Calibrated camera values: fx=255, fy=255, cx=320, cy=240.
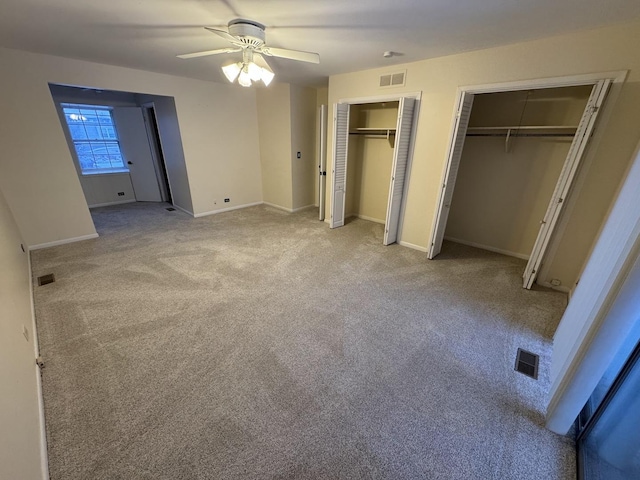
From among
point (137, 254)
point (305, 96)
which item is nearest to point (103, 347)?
point (137, 254)

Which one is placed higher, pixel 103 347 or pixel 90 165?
pixel 90 165

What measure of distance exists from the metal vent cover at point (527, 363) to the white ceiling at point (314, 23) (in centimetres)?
260

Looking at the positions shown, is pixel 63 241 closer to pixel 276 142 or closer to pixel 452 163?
pixel 276 142

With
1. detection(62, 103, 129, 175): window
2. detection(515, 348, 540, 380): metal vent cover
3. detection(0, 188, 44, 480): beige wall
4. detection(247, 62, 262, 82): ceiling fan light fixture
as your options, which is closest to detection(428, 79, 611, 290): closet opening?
detection(515, 348, 540, 380): metal vent cover

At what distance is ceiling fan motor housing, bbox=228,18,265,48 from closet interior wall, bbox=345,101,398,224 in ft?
8.19

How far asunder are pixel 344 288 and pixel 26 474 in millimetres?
2483

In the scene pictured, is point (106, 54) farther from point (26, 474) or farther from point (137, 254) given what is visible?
point (26, 474)

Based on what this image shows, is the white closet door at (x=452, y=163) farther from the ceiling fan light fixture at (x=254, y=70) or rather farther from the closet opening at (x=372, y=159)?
the ceiling fan light fixture at (x=254, y=70)

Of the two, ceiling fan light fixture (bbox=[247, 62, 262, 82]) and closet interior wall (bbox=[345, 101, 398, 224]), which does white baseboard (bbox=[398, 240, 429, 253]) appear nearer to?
closet interior wall (bbox=[345, 101, 398, 224])

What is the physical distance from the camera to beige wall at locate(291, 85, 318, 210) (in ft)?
16.5

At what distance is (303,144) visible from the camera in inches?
212

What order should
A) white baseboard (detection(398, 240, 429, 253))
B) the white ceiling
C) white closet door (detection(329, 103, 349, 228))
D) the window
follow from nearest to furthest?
1. the white ceiling
2. white baseboard (detection(398, 240, 429, 253))
3. white closet door (detection(329, 103, 349, 228))
4. the window

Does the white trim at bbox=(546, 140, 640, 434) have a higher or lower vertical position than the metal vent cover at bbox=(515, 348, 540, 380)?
higher

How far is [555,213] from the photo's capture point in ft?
8.63
